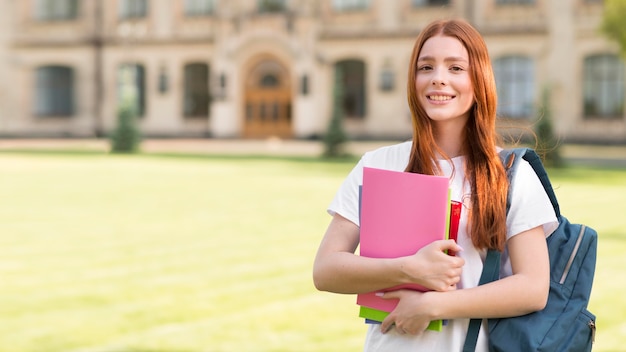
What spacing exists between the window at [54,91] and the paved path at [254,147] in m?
3.07

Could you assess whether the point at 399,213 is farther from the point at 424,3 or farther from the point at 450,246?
the point at 424,3

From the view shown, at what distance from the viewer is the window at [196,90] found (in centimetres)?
Answer: 4200

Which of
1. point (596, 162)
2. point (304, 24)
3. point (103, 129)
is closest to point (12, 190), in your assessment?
point (596, 162)

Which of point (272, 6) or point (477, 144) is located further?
point (272, 6)

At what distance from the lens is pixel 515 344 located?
7.97 feet

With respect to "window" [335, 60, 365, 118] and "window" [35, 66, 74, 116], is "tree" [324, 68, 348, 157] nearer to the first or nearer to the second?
"window" [335, 60, 365, 118]

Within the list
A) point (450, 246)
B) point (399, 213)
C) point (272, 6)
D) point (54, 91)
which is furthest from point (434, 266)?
point (54, 91)

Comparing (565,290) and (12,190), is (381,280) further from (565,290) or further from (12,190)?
(12,190)

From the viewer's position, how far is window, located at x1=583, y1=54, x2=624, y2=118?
34.5 m

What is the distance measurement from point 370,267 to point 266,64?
38990mm

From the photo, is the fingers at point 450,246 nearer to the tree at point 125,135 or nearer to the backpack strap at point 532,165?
the backpack strap at point 532,165

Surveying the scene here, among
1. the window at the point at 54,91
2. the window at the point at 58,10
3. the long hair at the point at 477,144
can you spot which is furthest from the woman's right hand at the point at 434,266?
the window at the point at 58,10

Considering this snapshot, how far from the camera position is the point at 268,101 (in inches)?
1612

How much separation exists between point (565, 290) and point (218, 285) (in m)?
5.92
